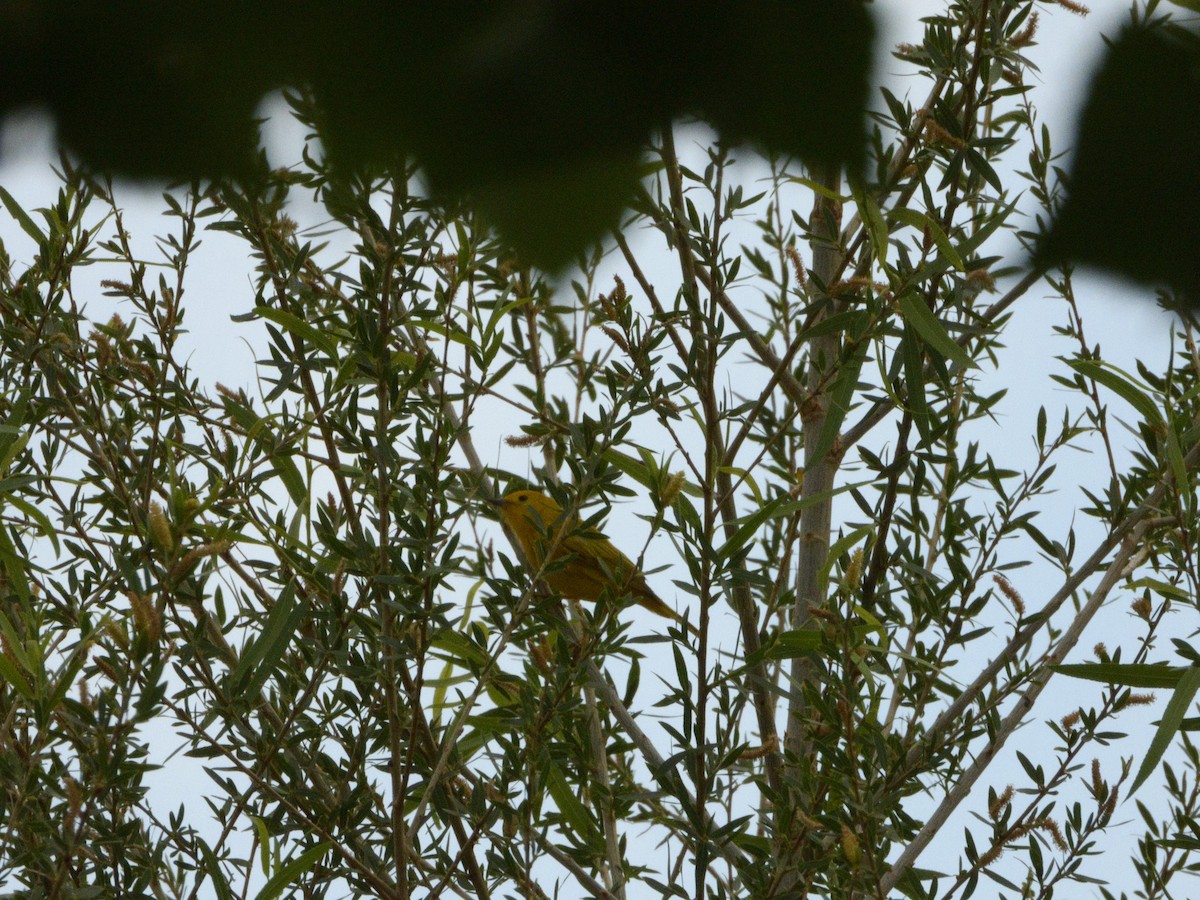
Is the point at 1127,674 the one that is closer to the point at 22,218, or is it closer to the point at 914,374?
the point at 914,374

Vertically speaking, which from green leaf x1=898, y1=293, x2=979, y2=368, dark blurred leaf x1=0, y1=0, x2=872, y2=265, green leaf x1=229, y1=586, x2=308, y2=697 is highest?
green leaf x1=898, y1=293, x2=979, y2=368

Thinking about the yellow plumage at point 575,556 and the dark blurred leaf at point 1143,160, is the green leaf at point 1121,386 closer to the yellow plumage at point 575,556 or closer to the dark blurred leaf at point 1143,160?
the yellow plumage at point 575,556

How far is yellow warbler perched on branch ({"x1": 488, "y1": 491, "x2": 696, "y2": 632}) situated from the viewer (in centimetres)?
209

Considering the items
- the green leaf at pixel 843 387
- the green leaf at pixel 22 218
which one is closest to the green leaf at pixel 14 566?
the green leaf at pixel 22 218

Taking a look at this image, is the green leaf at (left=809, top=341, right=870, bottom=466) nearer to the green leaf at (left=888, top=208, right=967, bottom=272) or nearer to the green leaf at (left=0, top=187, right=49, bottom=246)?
the green leaf at (left=888, top=208, right=967, bottom=272)

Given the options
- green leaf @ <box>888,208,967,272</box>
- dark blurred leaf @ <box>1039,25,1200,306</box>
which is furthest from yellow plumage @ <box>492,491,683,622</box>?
dark blurred leaf @ <box>1039,25,1200,306</box>

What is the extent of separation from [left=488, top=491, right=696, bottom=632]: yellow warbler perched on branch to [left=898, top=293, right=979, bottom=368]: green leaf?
625 millimetres

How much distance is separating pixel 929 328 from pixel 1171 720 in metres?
0.73

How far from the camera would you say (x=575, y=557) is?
212 cm

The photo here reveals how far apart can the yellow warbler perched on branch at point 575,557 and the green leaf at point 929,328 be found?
2.05 ft

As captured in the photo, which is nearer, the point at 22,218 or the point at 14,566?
the point at 14,566

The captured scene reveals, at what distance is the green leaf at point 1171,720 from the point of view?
1.88 m

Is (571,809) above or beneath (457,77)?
above

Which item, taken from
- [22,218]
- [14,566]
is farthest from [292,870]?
[22,218]
